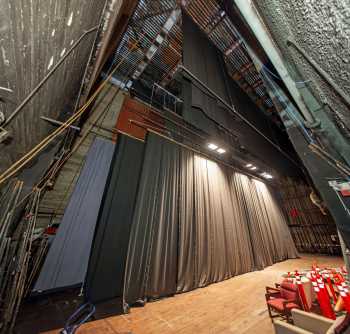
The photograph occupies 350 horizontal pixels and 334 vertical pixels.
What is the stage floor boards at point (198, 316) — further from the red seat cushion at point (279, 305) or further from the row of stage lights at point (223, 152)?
the row of stage lights at point (223, 152)

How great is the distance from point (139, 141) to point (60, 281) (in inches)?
129

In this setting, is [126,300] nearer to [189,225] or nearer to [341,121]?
[189,225]

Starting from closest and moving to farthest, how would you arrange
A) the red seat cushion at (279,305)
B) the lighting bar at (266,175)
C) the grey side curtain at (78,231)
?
the red seat cushion at (279,305)
the grey side curtain at (78,231)
the lighting bar at (266,175)

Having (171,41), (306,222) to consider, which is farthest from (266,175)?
(171,41)

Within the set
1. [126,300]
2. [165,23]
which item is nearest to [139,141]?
[165,23]

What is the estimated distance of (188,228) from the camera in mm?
3820

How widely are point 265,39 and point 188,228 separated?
381cm

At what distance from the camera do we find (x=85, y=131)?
389 cm

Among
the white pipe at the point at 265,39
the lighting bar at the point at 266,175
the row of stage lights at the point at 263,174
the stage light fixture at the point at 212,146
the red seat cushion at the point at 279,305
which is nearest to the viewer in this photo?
the white pipe at the point at 265,39

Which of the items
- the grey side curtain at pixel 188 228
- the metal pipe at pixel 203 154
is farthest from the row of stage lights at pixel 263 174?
the grey side curtain at pixel 188 228

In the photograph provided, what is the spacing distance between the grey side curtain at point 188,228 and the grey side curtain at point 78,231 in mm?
1078

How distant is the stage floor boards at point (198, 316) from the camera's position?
1.91 meters

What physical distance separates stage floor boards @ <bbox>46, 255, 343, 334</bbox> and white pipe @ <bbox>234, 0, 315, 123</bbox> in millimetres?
2670

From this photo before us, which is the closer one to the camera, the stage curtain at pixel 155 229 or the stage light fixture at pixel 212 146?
the stage curtain at pixel 155 229
